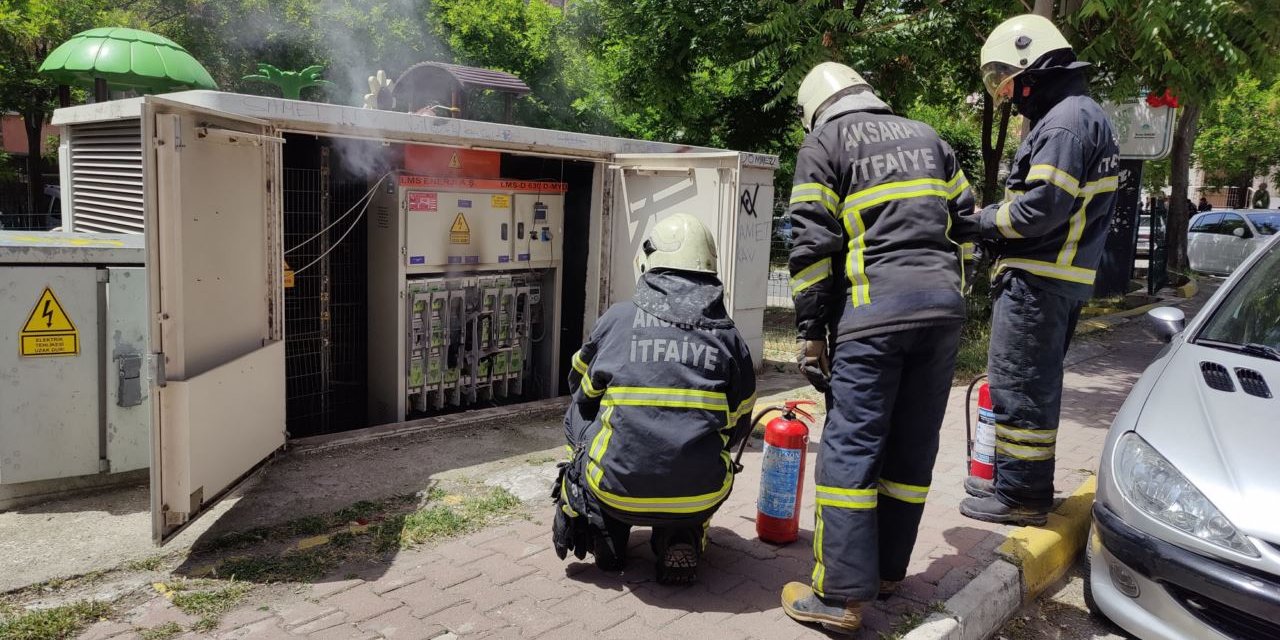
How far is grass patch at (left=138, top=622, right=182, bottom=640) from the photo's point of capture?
10.6ft

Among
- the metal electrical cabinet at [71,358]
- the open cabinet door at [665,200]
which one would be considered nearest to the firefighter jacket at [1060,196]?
the open cabinet door at [665,200]

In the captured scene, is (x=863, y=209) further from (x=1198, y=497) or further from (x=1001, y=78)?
(x=1001, y=78)

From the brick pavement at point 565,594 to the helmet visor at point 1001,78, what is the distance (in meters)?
2.28

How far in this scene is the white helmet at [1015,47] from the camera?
4297mm

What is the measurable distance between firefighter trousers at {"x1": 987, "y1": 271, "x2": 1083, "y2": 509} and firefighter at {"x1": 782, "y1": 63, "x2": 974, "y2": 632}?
40.8 inches

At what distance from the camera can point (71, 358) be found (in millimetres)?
4645

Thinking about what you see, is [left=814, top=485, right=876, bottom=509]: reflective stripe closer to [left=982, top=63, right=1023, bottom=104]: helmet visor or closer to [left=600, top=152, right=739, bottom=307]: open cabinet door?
[left=982, top=63, right=1023, bottom=104]: helmet visor

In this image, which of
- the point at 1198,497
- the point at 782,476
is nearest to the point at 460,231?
the point at 782,476

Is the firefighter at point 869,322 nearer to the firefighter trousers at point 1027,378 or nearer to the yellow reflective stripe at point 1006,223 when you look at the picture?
the yellow reflective stripe at point 1006,223

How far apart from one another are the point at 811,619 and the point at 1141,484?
4.58 feet

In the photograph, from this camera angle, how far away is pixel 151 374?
12.6ft

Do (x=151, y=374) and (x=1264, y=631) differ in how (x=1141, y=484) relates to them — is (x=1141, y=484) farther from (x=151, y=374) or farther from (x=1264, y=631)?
(x=151, y=374)

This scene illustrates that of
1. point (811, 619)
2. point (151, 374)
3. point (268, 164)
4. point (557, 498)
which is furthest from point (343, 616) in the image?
point (268, 164)

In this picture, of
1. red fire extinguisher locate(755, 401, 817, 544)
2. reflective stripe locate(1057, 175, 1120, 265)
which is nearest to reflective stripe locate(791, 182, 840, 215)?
red fire extinguisher locate(755, 401, 817, 544)
